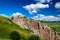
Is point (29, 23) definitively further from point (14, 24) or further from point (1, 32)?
point (1, 32)

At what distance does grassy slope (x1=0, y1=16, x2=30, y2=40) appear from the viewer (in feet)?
210

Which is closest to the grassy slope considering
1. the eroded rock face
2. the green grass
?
the green grass

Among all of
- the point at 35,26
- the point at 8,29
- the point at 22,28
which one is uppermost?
the point at 35,26

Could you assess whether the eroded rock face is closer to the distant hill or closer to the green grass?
the distant hill

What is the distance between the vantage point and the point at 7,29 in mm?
68812

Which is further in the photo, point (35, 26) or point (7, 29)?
point (35, 26)

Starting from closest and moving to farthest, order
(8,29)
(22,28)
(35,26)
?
(8,29) → (22,28) → (35,26)

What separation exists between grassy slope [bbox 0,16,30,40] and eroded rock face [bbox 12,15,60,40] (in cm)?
278

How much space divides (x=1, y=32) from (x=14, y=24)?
34.8 ft

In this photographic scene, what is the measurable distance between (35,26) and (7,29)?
60.6 ft

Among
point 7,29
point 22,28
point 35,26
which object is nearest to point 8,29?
point 7,29

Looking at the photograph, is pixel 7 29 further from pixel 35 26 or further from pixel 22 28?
pixel 35 26

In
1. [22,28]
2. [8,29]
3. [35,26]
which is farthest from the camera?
[35,26]

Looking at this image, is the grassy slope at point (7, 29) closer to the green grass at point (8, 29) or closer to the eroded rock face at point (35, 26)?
the green grass at point (8, 29)
